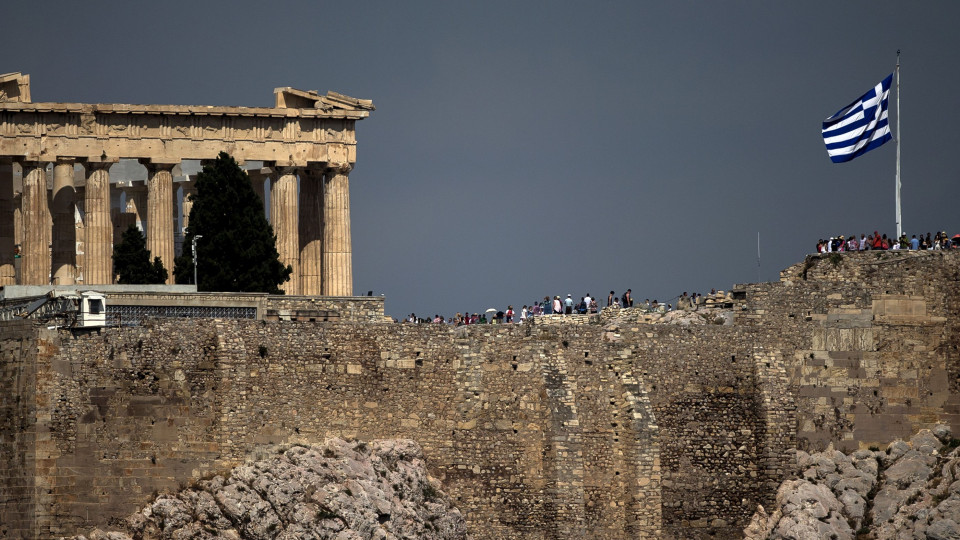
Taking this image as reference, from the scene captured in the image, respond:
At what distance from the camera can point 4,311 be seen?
78.1 metres

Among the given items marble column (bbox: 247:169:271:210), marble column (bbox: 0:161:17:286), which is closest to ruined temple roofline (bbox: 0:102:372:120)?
marble column (bbox: 0:161:17:286)

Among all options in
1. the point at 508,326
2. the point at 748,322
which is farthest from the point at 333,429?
the point at 748,322

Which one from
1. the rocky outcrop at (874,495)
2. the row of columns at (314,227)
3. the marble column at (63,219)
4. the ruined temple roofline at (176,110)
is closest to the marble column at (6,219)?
the marble column at (63,219)

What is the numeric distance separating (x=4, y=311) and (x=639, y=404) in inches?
817

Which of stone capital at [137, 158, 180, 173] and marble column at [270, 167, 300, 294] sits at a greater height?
stone capital at [137, 158, 180, 173]

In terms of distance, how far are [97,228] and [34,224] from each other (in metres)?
2.43

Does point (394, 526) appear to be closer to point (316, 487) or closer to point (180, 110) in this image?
point (316, 487)

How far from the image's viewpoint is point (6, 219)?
96750 mm

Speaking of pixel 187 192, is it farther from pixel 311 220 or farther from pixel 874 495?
pixel 874 495

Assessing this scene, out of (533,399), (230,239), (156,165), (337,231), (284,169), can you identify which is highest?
(156,165)

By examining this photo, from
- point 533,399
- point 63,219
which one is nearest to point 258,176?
point 63,219

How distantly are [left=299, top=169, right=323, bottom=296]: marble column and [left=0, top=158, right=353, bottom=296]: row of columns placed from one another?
1.6 inches

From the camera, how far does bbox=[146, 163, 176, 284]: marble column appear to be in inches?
3706

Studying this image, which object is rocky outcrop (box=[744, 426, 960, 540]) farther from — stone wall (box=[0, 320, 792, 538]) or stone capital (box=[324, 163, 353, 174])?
stone capital (box=[324, 163, 353, 174])
